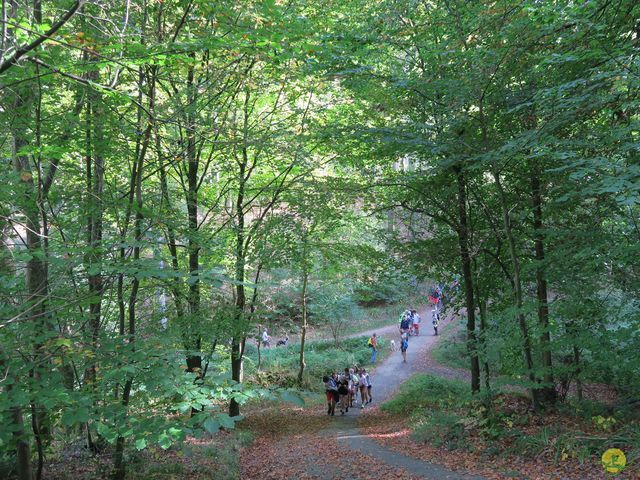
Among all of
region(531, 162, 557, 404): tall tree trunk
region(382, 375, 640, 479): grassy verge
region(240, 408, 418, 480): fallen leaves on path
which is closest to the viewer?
region(382, 375, 640, 479): grassy verge

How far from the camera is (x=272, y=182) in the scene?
1255 centimetres

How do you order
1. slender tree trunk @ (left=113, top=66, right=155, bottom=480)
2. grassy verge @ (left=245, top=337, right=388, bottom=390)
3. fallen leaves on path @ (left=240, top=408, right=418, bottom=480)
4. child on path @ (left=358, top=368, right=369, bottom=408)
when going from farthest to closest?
grassy verge @ (left=245, top=337, right=388, bottom=390)
child on path @ (left=358, top=368, right=369, bottom=408)
fallen leaves on path @ (left=240, top=408, right=418, bottom=480)
slender tree trunk @ (left=113, top=66, right=155, bottom=480)

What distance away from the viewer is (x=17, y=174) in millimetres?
5113

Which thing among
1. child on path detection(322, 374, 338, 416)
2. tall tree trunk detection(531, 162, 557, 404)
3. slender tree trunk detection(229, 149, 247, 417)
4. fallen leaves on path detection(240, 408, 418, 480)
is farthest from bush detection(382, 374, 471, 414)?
slender tree trunk detection(229, 149, 247, 417)

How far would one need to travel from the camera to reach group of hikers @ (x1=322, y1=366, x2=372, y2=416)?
1482 cm

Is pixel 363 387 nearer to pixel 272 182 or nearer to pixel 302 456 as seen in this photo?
pixel 302 456

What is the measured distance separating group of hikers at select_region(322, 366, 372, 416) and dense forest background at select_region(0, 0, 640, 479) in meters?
4.20

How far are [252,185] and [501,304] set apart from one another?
7.96m

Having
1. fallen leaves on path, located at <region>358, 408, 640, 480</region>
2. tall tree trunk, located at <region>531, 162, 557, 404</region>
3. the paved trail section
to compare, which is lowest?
the paved trail section

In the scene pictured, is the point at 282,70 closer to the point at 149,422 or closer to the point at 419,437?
the point at 149,422

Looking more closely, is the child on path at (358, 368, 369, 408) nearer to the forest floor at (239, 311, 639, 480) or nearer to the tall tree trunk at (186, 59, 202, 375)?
the forest floor at (239, 311, 639, 480)

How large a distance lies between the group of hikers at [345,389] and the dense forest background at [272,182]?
13.8 ft

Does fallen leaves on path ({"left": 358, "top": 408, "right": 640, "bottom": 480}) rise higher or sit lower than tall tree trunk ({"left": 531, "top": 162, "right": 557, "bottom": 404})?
lower

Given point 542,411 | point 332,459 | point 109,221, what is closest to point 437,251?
point 542,411
